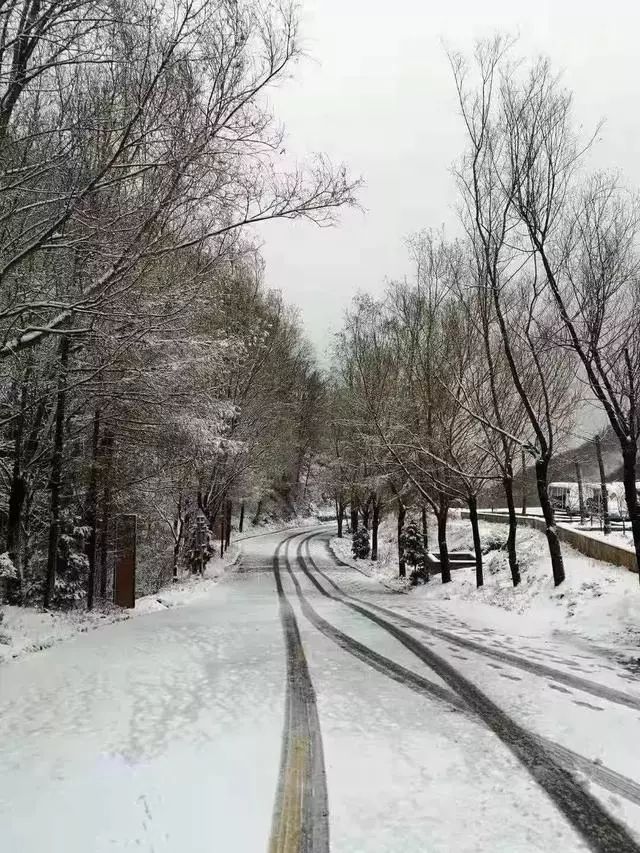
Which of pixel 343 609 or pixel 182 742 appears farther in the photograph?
pixel 343 609

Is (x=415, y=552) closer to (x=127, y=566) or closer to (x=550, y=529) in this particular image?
(x=550, y=529)

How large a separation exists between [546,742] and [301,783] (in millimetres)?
2107

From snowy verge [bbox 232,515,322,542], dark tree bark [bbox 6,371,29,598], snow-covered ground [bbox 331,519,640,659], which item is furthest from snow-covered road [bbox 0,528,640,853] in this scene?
snowy verge [bbox 232,515,322,542]

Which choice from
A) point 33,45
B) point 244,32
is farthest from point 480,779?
point 33,45

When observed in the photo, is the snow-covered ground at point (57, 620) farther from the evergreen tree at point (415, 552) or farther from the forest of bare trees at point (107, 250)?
the evergreen tree at point (415, 552)

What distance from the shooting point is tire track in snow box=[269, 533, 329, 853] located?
124 inches

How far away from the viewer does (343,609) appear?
1371cm

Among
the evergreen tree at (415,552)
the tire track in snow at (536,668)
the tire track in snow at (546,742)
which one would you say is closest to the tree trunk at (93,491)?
the tire track in snow at (546,742)

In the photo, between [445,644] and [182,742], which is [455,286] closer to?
[445,644]

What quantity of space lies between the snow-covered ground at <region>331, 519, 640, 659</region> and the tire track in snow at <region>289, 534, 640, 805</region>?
382 cm

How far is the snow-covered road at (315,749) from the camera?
3.21 metres

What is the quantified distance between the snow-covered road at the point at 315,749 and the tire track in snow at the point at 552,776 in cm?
1

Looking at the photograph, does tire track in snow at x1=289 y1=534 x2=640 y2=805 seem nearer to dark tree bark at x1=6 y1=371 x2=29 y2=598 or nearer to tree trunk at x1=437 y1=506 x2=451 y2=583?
dark tree bark at x1=6 y1=371 x2=29 y2=598

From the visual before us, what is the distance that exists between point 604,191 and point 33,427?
12675 mm
